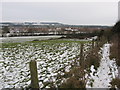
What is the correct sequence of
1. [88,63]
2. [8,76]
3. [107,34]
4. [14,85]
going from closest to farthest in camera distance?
[14,85] → [8,76] → [88,63] → [107,34]

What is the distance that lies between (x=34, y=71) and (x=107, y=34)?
82.1ft

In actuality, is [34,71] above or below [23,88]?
above

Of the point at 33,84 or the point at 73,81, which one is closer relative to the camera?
the point at 33,84

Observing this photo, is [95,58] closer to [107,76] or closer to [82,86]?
[107,76]

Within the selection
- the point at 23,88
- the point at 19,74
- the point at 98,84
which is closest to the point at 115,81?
the point at 98,84

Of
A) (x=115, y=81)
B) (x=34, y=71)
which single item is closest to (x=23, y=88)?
(x=34, y=71)

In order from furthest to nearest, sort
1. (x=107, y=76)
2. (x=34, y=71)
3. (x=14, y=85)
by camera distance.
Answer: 1. (x=107, y=76)
2. (x=14, y=85)
3. (x=34, y=71)

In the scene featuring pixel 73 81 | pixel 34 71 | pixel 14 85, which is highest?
pixel 34 71

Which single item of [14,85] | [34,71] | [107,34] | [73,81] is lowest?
[14,85]

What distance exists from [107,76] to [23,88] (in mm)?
3986

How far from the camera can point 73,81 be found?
15.7ft

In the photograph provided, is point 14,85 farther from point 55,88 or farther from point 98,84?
point 98,84

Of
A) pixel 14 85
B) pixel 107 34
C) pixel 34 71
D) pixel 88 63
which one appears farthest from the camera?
pixel 107 34

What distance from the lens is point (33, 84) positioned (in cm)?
448
